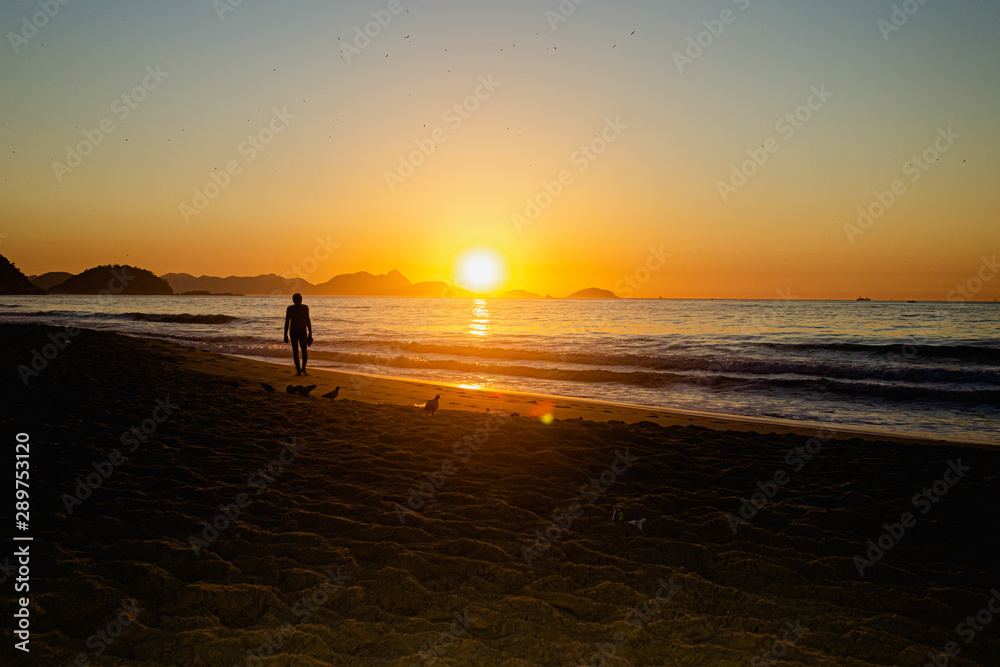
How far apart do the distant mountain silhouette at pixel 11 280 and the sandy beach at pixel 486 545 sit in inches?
7292

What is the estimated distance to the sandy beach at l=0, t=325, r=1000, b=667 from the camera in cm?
338

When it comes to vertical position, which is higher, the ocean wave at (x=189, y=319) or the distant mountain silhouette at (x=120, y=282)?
the distant mountain silhouette at (x=120, y=282)

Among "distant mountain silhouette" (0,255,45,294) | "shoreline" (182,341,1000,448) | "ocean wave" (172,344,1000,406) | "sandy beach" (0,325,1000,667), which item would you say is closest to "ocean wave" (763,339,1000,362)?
"ocean wave" (172,344,1000,406)

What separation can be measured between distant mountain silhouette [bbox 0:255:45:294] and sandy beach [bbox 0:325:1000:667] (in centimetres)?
18521

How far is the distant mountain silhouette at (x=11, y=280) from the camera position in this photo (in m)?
145

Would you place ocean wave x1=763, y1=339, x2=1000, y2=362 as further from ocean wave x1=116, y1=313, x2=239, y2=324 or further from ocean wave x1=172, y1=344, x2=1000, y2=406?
ocean wave x1=116, y1=313, x2=239, y2=324

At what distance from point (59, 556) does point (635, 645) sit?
4.21 metres

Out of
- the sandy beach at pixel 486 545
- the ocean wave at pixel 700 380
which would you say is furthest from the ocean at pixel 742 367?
the sandy beach at pixel 486 545

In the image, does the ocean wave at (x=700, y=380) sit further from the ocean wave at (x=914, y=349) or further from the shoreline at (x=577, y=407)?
the ocean wave at (x=914, y=349)

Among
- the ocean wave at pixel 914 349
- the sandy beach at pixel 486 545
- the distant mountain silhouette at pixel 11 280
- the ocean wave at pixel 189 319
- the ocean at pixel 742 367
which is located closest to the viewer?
the sandy beach at pixel 486 545

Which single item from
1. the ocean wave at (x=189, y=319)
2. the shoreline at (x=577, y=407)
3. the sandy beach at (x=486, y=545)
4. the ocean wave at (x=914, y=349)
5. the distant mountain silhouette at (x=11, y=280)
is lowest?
the sandy beach at (x=486, y=545)

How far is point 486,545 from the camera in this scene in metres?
4.66

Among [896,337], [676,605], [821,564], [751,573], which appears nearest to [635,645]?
[676,605]

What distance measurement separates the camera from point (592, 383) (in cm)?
1838
